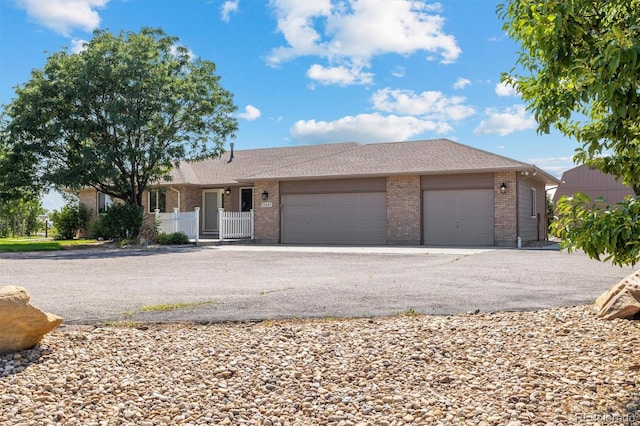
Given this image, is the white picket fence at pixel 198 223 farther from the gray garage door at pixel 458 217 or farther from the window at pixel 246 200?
the gray garage door at pixel 458 217

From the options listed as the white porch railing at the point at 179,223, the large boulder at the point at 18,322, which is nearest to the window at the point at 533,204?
the white porch railing at the point at 179,223

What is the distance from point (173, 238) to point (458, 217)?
37.4 feet

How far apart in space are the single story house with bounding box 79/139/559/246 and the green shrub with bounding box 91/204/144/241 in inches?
96.0

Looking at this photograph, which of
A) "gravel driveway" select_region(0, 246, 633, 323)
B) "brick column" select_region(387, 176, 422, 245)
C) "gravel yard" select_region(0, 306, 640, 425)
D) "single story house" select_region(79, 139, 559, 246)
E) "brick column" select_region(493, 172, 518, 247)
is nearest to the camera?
"gravel yard" select_region(0, 306, 640, 425)

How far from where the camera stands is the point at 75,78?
19125 mm

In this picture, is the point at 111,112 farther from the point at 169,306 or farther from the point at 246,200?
the point at 169,306

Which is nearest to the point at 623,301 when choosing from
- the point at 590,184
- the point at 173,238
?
the point at 173,238

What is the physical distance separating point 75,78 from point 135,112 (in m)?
2.57

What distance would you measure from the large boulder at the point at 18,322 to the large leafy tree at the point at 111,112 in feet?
51.4

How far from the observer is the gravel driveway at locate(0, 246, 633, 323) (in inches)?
233

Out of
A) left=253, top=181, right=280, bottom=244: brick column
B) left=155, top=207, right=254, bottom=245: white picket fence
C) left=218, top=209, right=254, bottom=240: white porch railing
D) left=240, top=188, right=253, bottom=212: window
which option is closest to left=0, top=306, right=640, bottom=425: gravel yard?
left=253, top=181, right=280, bottom=244: brick column

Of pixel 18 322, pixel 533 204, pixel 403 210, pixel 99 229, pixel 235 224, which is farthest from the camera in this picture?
pixel 99 229

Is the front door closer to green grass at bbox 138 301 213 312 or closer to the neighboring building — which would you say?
the neighboring building

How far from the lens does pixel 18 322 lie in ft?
13.6
